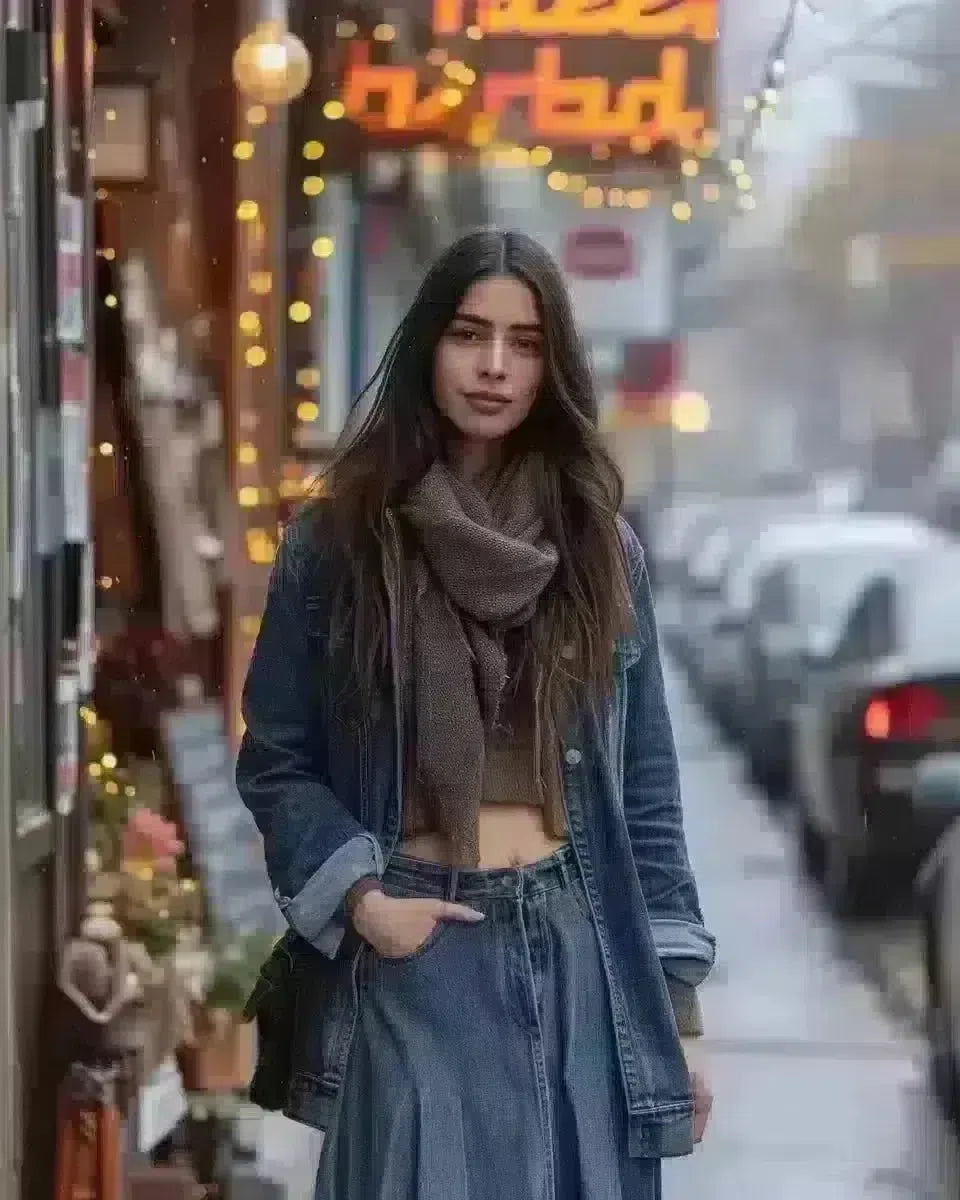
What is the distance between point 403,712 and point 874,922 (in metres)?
1.00

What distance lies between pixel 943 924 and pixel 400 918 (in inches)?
41.2

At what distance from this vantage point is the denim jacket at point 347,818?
1.98m

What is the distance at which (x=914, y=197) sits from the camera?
8.08ft

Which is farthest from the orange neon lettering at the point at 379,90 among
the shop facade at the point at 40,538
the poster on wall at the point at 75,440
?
the poster on wall at the point at 75,440

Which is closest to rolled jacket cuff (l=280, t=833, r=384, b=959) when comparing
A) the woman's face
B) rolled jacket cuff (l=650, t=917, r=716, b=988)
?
rolled jacket cuff (l=650, t=917, r=716, b=988)

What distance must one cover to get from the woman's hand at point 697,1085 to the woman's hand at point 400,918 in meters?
0.36

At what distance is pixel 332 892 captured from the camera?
1.93 meters

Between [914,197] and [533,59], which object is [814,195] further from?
[533,59]

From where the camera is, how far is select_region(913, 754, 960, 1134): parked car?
2.52 meters

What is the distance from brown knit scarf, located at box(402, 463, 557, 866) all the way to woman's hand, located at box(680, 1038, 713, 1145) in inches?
15.5

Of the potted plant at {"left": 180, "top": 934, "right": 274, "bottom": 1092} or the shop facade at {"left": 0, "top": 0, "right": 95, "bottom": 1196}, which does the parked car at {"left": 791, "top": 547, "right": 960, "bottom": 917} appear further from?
the shop facade at {"left": 0, "top": 0, "right": 95, "bottom": 1196}

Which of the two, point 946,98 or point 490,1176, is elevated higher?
point 946,98

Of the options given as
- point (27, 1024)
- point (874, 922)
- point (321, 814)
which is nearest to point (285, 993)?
point (321, 814)

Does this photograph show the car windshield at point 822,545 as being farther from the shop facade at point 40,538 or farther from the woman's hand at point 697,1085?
the shop facade at point 40,538
